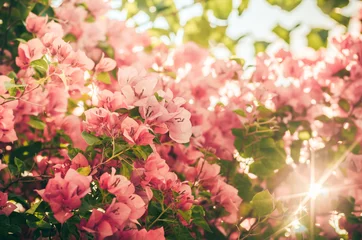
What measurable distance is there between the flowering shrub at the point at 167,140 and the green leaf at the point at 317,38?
0.08 meters

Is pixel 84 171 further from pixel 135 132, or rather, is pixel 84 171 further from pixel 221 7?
pixel 221 7

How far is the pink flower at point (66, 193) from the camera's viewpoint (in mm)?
906

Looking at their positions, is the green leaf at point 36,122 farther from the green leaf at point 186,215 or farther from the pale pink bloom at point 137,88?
the green leaf at point 186,215

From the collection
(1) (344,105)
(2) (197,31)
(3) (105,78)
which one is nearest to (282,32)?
(1) (344,105)

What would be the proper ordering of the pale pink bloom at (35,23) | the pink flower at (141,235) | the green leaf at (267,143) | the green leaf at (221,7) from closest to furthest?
the pink flower at (141,235), the pale pink bloom at (35,23), the green leaf at (267,143), the green leaf at (221,7)

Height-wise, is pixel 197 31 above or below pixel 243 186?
above

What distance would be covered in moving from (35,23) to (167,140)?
2.30 feet

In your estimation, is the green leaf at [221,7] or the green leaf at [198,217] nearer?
the green leaf at [198,217]

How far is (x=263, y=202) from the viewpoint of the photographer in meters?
1.23

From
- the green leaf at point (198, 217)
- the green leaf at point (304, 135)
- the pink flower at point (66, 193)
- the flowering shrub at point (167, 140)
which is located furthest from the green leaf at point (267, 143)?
the pink flower at point (66, 193)

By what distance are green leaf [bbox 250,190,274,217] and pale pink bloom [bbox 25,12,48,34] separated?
3.41 ft

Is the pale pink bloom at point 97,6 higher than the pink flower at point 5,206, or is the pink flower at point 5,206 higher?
the pale pink bloom at point 97,6

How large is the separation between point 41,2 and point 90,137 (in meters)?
1.12

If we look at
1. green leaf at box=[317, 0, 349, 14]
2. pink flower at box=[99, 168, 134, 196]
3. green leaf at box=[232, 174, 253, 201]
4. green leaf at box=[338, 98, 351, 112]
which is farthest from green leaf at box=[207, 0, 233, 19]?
pink flower at box=[99, 168, 134, 196]
